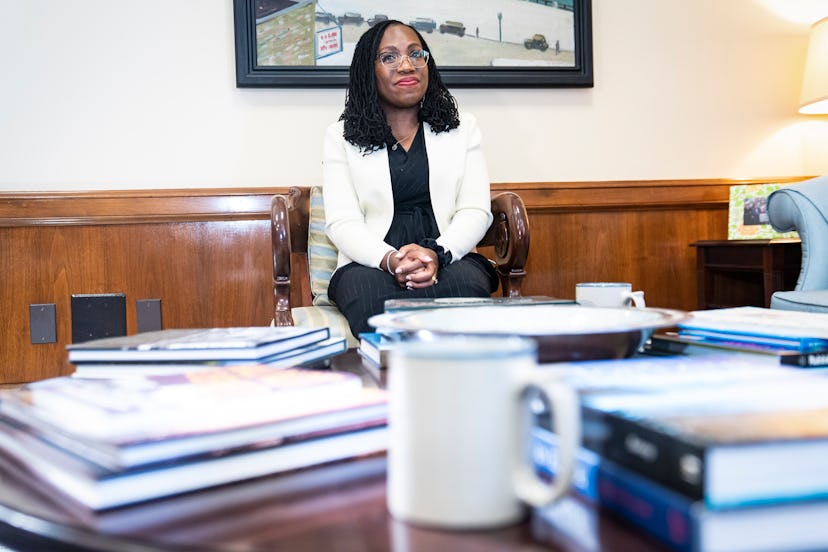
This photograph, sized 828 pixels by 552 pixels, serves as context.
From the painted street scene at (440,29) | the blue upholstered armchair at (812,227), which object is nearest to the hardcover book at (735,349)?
the blue upholstered armchair at (812,227)

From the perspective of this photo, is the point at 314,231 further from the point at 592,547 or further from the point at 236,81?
the point at 592,547

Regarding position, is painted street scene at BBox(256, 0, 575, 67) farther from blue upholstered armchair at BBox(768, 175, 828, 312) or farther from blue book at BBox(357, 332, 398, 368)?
blue book at BBox(357, 332, 398, 368)

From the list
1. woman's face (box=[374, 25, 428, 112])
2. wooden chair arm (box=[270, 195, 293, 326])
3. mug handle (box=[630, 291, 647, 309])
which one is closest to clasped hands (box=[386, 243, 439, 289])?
wooden chair arm (box=[270, 195, 293, 326])

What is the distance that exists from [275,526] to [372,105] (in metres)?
1.80

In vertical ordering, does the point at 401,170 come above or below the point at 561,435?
above

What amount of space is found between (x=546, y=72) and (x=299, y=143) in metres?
0.91

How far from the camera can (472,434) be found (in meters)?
0.42

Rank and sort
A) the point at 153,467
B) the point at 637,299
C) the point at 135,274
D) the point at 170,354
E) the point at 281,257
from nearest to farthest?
the point at 153,467 → the point at 170,354 → the point at 637,299 → the point at 281,257 → the point at 135,274

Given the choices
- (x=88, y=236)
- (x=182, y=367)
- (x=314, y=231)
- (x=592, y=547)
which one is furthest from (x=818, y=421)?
(x=88, y=236)

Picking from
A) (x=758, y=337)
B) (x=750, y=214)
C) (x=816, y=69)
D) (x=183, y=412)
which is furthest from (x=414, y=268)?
(x=816, y=69)

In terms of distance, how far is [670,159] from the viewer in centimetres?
281

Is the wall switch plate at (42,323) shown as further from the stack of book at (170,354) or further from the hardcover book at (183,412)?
the hardcover book at (183,412)

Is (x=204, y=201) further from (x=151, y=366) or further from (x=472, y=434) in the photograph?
(x=472, y=434)

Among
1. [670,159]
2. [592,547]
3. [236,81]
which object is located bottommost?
[592,547]
